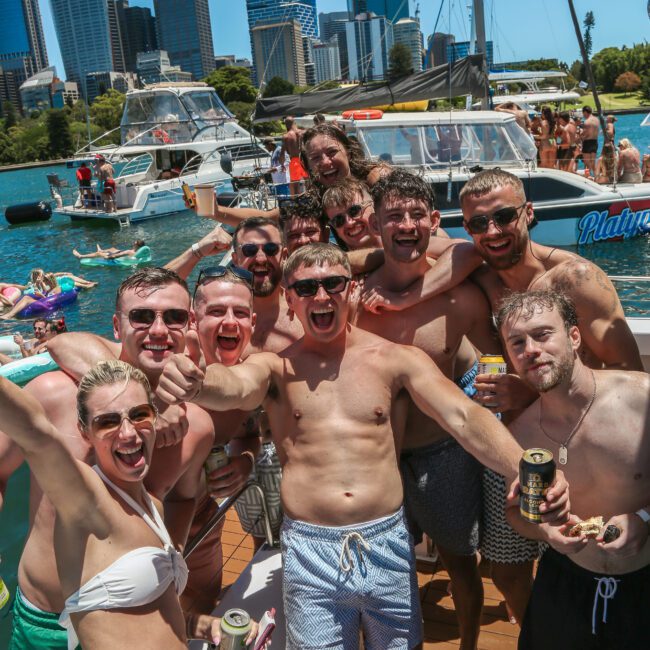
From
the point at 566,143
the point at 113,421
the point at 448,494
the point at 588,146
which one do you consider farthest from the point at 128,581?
the point at 588,146

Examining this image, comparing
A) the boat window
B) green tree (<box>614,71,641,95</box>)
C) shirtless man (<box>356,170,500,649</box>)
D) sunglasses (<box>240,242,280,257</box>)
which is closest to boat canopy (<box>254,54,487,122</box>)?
the boat window

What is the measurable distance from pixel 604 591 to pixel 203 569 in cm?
164

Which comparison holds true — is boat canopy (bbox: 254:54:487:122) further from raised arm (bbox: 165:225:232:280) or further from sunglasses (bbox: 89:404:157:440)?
sunglasses (bbox: 89:404:157:440)

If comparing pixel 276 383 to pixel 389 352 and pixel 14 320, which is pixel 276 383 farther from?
pixel 14 320

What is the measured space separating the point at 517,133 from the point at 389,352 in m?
11.1

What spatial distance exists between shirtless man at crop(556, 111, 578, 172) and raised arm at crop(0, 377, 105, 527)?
12699mm

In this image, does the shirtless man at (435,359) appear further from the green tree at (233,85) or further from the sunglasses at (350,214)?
the green tree at (233,85)

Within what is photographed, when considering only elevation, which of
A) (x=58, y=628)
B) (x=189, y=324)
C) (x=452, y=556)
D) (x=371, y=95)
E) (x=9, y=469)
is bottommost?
(x=452, y=556)

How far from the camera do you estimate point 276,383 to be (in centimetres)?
254

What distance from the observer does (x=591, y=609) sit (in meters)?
2.21

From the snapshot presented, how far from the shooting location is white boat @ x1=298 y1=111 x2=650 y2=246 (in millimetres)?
12047

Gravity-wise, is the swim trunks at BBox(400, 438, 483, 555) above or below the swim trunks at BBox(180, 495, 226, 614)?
above

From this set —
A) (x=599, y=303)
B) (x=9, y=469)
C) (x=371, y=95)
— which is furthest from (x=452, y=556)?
(x=371, y=95)

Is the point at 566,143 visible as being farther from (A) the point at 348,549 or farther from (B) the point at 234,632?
(B) the point at 234,632
